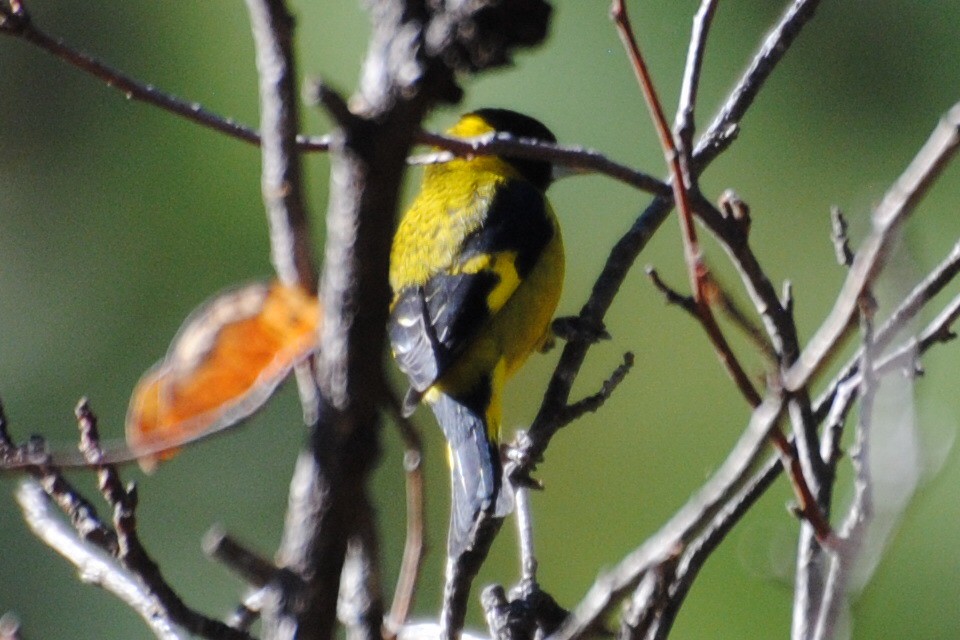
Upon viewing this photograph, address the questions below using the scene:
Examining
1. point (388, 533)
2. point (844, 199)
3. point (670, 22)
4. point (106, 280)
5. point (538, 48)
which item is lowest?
point (388, 533)

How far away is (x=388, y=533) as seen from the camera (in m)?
3.56

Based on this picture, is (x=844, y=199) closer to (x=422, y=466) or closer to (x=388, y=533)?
(x=388, y=533)

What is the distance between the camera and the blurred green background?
3.49 metres

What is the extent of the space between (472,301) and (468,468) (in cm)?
44

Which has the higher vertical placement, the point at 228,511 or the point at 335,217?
the point at 335,217

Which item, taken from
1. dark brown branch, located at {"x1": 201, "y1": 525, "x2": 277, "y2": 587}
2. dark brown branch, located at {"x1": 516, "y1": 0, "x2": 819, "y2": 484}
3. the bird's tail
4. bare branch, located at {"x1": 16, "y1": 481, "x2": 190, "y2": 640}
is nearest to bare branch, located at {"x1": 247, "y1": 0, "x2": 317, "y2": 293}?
dark brown branch, located at {"x1": 201, "y1": 525, "x2": 277, "y2": 587}

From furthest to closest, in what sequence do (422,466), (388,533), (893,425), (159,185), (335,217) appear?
(159,185) → (388,533) → (893,425) → (422,466) → (335,217)

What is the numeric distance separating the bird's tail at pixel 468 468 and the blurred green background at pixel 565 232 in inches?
30.1

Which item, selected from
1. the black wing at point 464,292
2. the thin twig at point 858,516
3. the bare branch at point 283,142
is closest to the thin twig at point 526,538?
the thin twig at point 858,516

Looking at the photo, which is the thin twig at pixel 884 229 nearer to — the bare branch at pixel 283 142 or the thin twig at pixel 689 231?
the thin twig at pixel 689 231

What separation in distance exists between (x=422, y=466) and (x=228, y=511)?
109 inches

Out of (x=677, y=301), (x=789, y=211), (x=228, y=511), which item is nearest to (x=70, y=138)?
(x=228, y=511)

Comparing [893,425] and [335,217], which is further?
[893,425]

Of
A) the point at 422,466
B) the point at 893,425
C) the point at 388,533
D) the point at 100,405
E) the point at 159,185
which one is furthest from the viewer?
the point at 159,185
